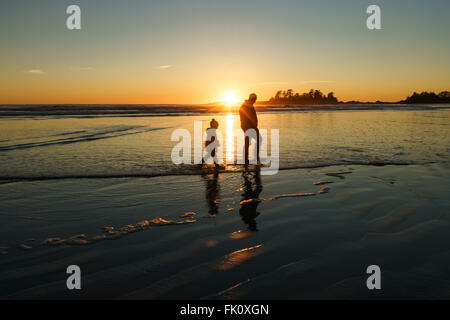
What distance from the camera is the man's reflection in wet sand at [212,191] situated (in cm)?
540

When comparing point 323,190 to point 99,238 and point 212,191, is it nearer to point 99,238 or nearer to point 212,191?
point 212,191

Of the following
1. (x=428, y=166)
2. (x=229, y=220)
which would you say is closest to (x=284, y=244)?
(x=229, y=220)

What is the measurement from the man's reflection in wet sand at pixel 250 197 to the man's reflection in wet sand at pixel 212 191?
0.51 m

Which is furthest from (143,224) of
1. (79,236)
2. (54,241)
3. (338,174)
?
(338,174)

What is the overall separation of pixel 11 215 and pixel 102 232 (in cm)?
207

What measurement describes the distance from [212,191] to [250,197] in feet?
3.13

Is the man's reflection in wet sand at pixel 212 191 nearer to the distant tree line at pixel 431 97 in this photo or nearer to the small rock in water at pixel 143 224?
the small rock in water at pixel 143 224

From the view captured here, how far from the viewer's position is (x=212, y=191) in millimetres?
6566

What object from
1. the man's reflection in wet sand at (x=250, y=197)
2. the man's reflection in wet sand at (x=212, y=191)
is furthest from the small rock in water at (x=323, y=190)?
the man's reflection in wet sand at (x=212, y=191)

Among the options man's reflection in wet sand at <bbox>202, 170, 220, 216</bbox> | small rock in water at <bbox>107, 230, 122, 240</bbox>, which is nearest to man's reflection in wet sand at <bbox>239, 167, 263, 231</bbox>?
man's reflection in wet sand at <bbox>202, 170, 220, 216</bbox>

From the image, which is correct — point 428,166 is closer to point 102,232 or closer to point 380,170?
point 380,170

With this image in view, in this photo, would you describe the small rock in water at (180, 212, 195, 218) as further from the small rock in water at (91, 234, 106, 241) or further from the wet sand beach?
the small rock in water at (91, 234, 106, 241)

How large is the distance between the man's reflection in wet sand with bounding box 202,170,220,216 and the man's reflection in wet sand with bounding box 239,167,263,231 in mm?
513

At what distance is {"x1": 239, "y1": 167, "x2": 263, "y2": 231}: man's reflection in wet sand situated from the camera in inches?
190
